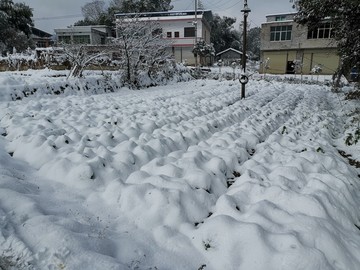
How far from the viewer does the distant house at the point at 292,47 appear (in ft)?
102

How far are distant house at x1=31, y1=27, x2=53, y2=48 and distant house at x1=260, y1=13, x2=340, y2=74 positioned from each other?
32658 millimetres

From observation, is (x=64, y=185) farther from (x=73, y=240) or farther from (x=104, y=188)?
(x=73, y=240)

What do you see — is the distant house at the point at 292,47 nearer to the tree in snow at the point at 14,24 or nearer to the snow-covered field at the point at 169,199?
the tree in snow at the point at 14,24

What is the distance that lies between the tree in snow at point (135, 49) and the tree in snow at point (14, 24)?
14.7m

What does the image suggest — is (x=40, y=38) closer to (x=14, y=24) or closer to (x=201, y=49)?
(x=14, y=24)

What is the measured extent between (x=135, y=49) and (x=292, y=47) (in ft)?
81.3

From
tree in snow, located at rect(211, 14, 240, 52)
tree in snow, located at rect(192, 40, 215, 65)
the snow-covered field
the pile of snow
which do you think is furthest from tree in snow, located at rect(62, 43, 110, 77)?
tree in snow, located at rect(211, 14, 240, 52)

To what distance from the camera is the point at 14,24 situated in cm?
2589

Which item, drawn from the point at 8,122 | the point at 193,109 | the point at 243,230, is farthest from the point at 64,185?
the point at 193,109

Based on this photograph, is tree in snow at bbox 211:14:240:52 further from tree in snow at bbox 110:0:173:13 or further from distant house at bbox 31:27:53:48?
distant house at bbox 31:27:53:48

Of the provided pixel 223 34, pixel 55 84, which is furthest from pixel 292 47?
pixel 55 84

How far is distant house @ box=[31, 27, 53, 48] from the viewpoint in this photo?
1695 inches

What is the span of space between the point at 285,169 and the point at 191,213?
174 centimetres

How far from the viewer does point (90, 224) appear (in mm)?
2650
